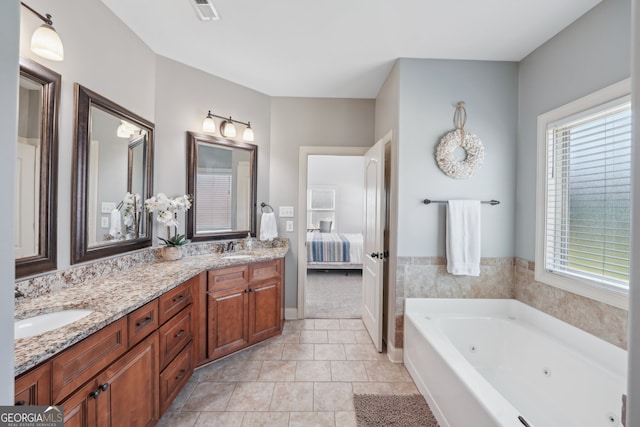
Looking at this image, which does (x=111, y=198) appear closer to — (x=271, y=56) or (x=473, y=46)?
(x=271, y=56)

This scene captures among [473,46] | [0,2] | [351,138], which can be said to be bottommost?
[0,2]

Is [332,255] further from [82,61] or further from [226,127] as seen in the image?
[82,61]

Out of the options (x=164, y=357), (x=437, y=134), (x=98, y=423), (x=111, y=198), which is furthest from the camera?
(x=437, y=134)

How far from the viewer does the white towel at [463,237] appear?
233cm

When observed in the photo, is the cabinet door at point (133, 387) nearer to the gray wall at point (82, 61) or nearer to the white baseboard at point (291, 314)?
the gray wall at point (82, 61)

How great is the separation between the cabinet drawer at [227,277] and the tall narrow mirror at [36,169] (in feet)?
3.15

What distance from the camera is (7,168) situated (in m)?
0.54

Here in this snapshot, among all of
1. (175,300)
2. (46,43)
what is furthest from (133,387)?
(46,43)

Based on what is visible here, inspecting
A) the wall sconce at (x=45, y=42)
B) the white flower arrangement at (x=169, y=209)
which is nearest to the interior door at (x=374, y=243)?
the white flower arrangement at (x=169, y=209)

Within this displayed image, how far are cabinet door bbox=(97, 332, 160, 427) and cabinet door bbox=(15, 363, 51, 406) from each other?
0.26 metres

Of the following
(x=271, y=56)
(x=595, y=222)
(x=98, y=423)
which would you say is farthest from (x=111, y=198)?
(x=595, y=222)

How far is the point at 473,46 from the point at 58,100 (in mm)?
2773

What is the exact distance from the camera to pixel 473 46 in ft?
7.30

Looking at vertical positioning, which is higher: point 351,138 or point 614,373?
point 351,138
